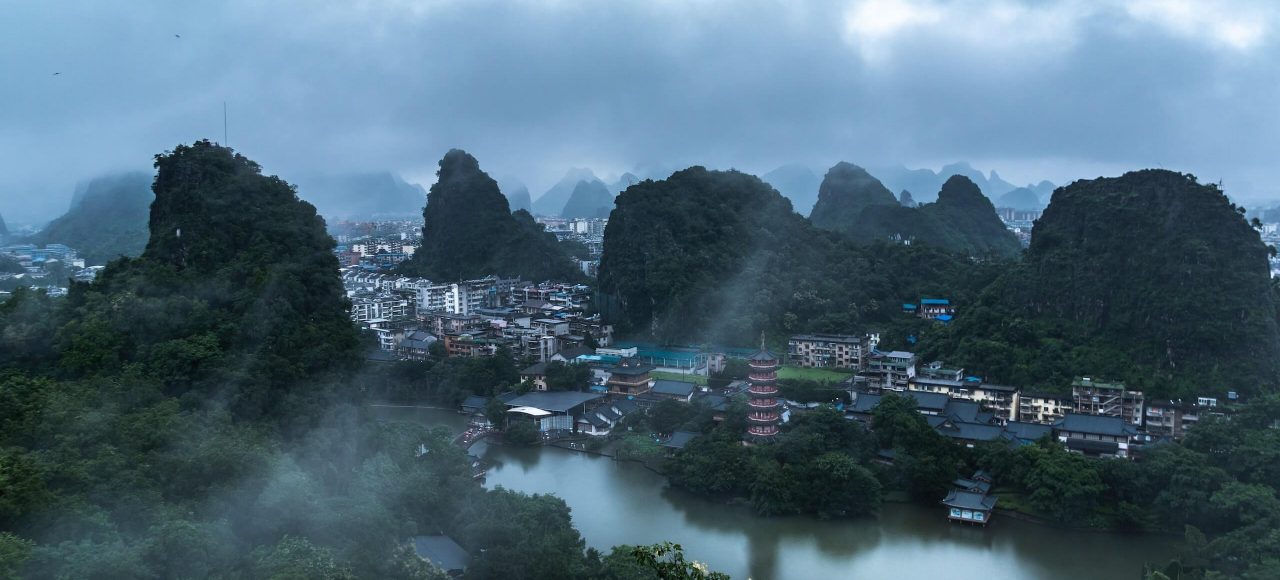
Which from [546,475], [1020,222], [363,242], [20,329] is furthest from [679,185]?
[1020,222]

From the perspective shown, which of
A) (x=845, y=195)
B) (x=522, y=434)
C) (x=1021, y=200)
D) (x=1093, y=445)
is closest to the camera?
(x=1093, y=445)

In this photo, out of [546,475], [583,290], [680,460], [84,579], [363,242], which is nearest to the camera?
[84,579]

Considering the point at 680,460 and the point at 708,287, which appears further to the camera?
the point at 708,287

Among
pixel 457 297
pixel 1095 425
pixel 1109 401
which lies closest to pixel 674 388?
pixel 1095 425

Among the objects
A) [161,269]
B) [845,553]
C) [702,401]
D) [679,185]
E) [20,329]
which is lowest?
[845,553]

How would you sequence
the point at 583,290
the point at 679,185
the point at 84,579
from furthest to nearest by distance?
1. the point at 583,290
2. the point at 679,185
3. the point at 84,579

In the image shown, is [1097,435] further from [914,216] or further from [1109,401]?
[914,216]

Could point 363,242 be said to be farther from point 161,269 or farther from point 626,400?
point 161,269

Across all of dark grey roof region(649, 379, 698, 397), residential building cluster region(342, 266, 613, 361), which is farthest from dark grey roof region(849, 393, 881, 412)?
residential building cluster region(342, 266, 613, 361)
